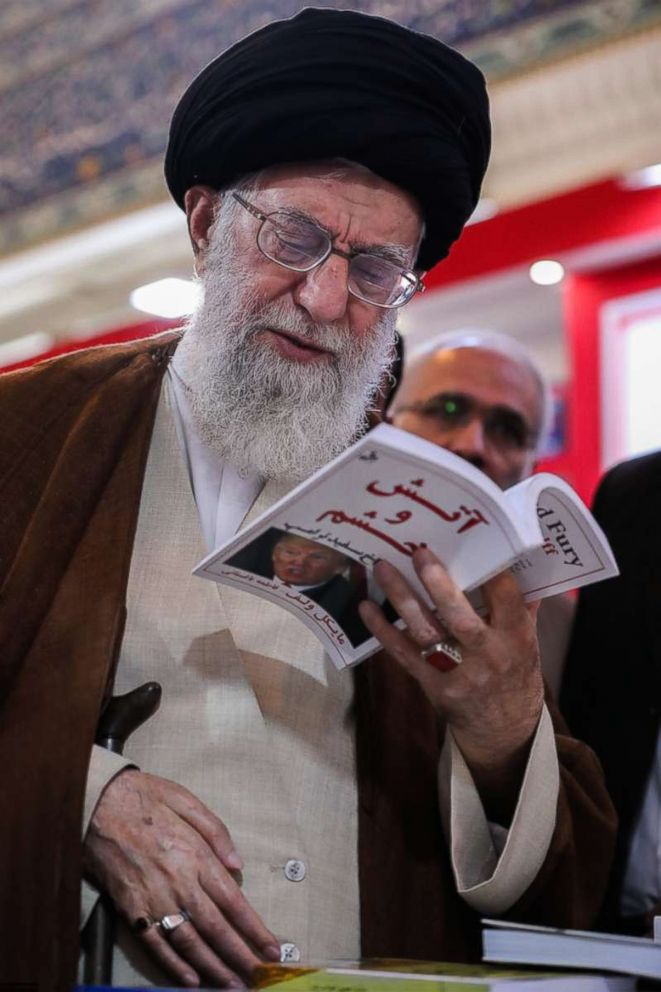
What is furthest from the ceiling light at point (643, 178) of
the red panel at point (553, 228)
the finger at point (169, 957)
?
the finger at point (169, 957)

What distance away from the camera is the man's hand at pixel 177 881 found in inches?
52.4

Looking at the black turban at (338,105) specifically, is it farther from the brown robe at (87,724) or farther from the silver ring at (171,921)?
the silver ring at (171,921)

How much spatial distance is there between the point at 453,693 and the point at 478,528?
25 cm

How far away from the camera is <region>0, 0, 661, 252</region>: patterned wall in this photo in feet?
17.6

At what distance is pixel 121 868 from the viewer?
53.1 inches

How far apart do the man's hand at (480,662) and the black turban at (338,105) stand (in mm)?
639

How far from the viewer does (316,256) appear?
1700 millimetres

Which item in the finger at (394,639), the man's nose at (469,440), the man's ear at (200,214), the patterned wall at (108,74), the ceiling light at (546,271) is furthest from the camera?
the ceiling light at (546,271)

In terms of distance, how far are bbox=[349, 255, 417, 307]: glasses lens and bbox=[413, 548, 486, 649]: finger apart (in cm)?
55

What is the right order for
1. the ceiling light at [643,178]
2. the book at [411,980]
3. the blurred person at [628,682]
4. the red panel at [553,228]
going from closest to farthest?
1. the book at [411,980]
2. the blurred person at [628,682]
3. the ceiling light at [643,178]
4. the red panel at [553,228]

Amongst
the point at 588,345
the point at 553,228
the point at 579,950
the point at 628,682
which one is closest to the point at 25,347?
the point at 553,228

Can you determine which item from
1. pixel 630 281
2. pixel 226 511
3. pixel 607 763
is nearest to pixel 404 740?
pixel 226 511

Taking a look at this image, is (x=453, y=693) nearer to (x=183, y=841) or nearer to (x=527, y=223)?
(x=183, y=841)

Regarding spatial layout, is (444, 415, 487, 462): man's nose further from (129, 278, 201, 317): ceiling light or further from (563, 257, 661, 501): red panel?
(129, 278, 201, 317): ceiling light
